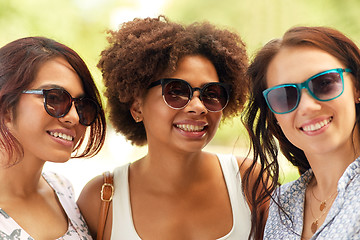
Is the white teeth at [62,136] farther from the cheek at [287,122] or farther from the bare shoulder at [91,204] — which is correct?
→ the cheek at [287,122]

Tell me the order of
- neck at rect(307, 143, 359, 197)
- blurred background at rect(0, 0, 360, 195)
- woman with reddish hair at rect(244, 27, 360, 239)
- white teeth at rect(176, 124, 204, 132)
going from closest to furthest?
woman with reddish hair at rect(244, 27, 360, 239)
neck at rect(307, 143, 359, 197)
white teeth at rect(176, 124, 204, 132)
blurred background at rect(0, 0, 360, 195)

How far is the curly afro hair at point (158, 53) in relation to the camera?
2.48m

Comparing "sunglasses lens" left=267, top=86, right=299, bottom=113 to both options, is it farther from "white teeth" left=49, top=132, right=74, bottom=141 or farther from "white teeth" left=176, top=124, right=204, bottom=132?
"white teeth" left=49, top=132, right=74, bottom=141

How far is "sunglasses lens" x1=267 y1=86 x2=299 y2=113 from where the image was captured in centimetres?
183

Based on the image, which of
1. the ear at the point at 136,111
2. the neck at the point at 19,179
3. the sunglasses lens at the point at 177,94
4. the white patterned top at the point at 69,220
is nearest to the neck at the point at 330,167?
the sunglasses lens at the point at 177,94

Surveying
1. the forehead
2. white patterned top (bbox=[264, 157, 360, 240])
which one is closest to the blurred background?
white patterned top (bbox=[264, 157, 360, 240])

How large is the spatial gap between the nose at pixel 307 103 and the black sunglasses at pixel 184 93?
2.29 ft

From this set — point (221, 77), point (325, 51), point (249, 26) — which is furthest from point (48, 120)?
point (249, 26)

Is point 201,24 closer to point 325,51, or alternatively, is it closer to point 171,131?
point 171,131

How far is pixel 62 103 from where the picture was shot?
7.19 ft

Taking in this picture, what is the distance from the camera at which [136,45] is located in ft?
8.25

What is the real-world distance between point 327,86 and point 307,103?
10 centimetres

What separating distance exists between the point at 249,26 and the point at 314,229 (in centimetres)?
618

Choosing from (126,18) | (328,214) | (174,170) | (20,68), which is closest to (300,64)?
(328,214)
